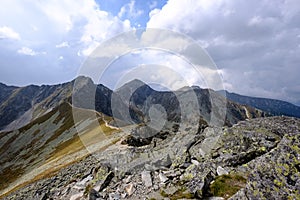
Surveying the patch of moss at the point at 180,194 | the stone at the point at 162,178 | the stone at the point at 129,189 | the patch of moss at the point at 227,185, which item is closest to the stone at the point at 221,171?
the patch of moss at the point at 227,185

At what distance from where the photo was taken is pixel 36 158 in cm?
10800

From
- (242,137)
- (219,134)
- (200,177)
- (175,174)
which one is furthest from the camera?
(219,134)

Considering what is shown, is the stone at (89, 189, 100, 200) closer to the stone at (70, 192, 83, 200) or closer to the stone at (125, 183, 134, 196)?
the stone at (125, 183, 134, 196)

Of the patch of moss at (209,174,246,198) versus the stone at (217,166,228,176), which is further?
the stone at (217,166,228,176)

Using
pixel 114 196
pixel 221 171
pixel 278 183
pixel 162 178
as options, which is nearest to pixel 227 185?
pixel 221 171

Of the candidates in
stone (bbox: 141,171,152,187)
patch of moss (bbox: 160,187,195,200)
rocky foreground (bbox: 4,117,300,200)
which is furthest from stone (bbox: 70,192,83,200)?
patch of moss (bbox: 160,187,195,200)

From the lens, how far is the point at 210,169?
2019 centimetres

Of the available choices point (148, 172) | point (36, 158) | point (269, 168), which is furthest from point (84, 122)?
point (269, 168)

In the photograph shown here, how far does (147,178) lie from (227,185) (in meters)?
6.95

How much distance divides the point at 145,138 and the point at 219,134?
19.9m

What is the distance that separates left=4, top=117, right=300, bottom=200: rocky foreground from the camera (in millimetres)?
13078

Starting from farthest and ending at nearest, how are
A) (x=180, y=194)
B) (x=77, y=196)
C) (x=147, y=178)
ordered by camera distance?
(x=77, y=196) → (x=147, y=178) → (x=180, y=194)

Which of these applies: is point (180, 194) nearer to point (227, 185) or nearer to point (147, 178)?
point (227, 185)

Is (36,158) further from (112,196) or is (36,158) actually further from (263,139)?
(263,139)
